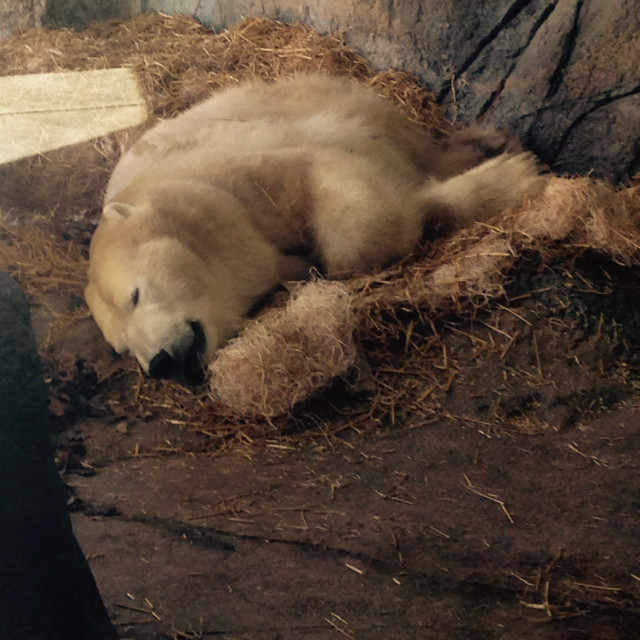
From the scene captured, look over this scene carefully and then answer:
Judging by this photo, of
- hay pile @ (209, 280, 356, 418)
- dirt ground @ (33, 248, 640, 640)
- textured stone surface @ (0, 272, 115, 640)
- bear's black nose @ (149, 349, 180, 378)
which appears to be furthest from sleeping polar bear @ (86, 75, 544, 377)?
textured stone surface @ (0, 272, 115, 640)

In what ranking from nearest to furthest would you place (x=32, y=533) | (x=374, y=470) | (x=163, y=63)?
(x=32, y=533)
(x=374, y=470)
(x=163, y=63)

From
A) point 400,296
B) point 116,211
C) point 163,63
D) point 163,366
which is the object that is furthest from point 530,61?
point 163,366

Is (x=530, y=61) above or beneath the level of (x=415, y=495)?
above

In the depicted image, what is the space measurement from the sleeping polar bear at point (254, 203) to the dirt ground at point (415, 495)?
37 cm

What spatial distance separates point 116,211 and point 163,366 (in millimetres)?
949

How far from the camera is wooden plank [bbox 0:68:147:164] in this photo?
3.15 m

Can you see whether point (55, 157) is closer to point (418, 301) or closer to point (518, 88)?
point (418, 301)

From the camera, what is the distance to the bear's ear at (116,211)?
11.7 ft

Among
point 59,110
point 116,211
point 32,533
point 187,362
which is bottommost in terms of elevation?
point 187,362

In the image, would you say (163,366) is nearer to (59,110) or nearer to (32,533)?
(59,110)

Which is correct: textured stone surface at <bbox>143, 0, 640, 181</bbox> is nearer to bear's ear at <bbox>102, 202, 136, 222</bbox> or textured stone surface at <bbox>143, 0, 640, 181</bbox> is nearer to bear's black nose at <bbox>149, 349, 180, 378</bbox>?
bear's ear at <bbox>102, 202, 136, 222</bbox>

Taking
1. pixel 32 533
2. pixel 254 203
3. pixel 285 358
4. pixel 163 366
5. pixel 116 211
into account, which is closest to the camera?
pixel 32 533

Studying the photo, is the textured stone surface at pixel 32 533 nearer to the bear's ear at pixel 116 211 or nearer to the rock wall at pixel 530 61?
the bear's ear at pixel 116 211

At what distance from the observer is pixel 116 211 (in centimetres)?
358
